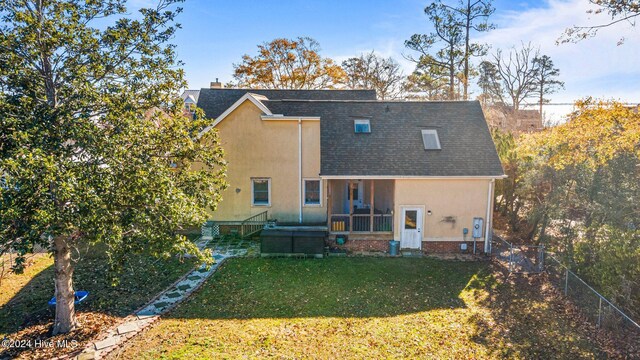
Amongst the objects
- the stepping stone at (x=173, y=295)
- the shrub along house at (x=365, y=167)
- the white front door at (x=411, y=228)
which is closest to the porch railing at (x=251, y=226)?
the shrub along house at (x=365, y=167)

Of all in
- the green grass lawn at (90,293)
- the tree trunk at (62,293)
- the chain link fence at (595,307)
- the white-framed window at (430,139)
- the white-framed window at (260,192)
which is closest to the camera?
the tree trunk at (62,293)

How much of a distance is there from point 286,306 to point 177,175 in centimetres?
542

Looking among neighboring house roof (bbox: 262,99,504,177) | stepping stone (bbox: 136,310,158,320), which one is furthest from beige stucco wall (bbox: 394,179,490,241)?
stepping stone (bbox: 136,310,158,320)

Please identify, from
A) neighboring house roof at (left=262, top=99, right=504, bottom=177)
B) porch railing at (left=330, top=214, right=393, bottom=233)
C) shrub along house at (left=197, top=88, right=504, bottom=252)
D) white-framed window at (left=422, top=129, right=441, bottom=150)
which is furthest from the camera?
white-framed window at (left=422, top=129, right=441, bottom=150)

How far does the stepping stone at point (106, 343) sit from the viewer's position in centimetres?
809

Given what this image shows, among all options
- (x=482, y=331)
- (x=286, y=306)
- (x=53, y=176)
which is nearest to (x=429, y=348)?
(x=482, y=331)

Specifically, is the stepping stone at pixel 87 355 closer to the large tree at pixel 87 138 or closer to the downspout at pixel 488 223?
the large tree at pixel 87 138

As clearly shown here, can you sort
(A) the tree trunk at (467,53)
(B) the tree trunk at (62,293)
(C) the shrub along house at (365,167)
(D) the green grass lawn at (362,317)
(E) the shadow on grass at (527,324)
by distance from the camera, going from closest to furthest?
(D) the green grass lawn at (362,317), (B) the tree trunk at (62,293), (E) the shadow on grass at (527,324), (C) the shrub along house at (365,167), (A) the tree trunk at (467,53)

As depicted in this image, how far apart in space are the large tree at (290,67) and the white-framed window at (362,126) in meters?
21.1

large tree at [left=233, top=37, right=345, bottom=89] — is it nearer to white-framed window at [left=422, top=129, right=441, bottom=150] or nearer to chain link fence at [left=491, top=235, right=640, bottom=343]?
white-framed window at [left=422, top=129, right=441, bottom=150]

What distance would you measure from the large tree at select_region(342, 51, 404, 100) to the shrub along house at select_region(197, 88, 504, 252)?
68.6ft

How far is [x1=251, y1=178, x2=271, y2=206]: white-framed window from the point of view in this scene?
16984 mm

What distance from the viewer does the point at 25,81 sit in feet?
24.8

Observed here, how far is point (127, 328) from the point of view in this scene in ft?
29.2
